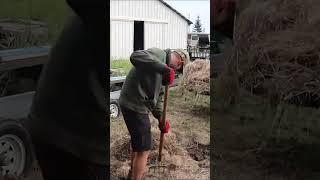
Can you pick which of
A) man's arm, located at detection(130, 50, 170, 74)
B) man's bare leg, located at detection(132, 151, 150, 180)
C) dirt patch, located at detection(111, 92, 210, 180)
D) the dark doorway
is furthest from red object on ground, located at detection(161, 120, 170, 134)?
the dark doorway

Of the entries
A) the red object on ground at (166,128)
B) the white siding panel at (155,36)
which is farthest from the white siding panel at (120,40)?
the red object on ground at (166,128)

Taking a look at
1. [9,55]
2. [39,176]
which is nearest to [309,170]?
[39,176]

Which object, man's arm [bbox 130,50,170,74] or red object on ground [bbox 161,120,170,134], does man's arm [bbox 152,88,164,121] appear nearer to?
red object on ground [bbox 161,120,170,134]

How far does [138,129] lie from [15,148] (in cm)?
119

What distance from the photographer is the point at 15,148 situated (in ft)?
13.1

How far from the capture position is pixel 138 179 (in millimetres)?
3625

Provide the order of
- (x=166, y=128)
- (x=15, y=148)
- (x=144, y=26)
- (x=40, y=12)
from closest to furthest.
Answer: (x=166, y=128) → (x=144, y=26) → (x=40, y=12) → (x=15, y=148)

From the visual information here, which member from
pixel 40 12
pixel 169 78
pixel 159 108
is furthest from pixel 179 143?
pixel 40 12

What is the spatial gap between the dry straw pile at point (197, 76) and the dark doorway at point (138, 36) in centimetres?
40

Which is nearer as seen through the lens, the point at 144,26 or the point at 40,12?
the point at 144,26

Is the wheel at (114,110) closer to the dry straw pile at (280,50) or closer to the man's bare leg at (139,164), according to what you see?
the man's bare leg at (139,164)

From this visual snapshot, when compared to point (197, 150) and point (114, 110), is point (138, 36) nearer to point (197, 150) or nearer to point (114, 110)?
point (114, 110)

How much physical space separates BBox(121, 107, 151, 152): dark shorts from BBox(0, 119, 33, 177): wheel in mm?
989

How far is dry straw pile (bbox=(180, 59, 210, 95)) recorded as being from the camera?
3.51 meters
